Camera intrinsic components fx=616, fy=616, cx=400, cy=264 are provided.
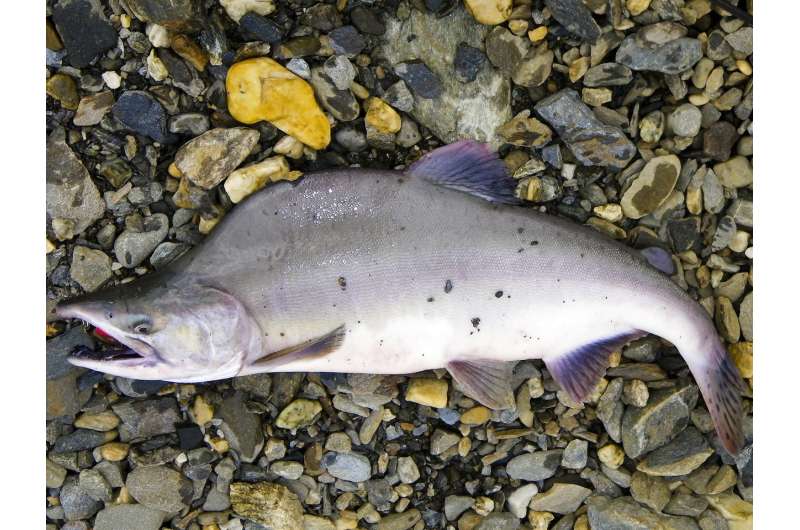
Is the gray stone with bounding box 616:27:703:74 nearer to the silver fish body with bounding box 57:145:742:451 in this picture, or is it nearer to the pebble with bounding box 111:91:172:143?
the silver fish body with bounding box 57:145:742:451

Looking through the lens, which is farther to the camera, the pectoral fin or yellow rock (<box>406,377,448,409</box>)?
yellow rock (<box>406,377,448,409</box>)

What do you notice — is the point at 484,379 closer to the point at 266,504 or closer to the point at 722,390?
the point at 722,390

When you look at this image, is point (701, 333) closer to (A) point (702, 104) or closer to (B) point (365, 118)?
(A) point (702, 104)

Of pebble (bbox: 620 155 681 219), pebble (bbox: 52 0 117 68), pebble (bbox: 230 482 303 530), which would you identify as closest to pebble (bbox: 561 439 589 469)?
pebble (bbox: 620 155 681 219)

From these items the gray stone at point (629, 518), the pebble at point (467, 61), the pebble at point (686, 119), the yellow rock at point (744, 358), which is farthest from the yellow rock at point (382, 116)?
the gray stone at point (629, 518)

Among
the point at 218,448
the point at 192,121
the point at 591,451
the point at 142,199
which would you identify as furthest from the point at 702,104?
the point at 218,448
